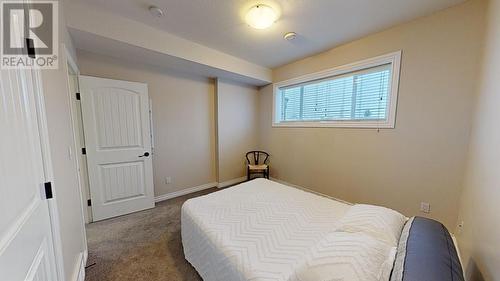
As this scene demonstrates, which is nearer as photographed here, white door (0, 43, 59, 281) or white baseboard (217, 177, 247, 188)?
white door (0, 43, 59, 281)

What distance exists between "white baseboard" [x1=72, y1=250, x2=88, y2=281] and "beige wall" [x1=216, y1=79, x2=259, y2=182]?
7.55ft

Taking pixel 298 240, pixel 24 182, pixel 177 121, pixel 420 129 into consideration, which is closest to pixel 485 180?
pixel 420 129

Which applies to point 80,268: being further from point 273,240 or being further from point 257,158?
point 257,158

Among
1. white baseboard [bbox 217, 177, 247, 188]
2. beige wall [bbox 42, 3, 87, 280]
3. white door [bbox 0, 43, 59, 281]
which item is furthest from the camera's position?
white baseboard [bbox 217, 177, 247, 188]

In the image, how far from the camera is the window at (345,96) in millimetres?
2359

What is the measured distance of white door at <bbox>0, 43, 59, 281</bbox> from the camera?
0.62m

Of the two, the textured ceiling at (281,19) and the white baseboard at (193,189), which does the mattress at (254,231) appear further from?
the textured ceiling at (281,19)

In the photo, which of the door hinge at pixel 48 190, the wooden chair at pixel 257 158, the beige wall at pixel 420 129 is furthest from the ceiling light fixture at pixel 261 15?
the wooden chair at pixel 257 158

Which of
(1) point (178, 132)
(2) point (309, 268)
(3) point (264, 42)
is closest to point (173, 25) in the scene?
(3) point (264, 42)

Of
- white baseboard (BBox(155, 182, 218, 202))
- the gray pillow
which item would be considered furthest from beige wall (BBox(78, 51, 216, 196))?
the gray pillow

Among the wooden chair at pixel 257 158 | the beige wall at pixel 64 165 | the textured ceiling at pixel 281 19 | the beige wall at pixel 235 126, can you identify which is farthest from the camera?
the wooden chair at pixel 257 158

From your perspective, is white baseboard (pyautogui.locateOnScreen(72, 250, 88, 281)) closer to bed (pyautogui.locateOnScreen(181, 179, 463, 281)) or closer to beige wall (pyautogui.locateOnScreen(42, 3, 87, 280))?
beige wall (pyautogui.locateOnScreen(42, 3, 87, 280))

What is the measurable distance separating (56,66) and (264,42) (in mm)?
2257

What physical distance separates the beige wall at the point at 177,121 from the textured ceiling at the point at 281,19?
2.76ft
